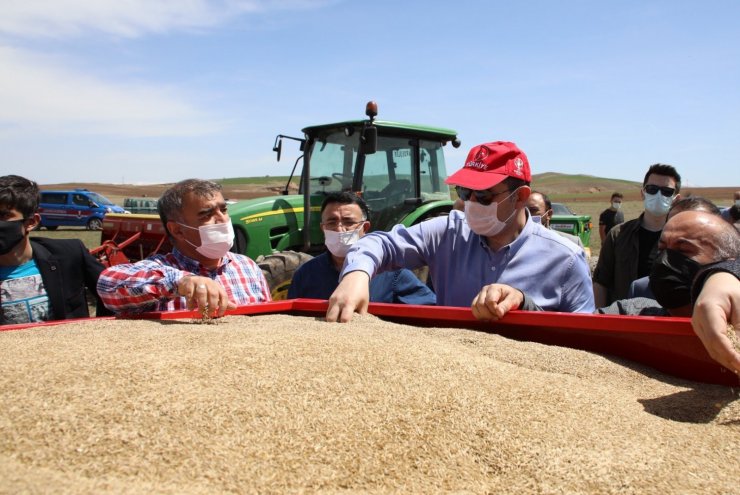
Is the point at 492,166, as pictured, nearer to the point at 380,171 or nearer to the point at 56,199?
the point at 380,171

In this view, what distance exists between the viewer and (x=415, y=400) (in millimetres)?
1517

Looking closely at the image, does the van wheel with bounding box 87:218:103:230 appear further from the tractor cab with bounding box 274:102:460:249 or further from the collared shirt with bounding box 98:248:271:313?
the collared shirt with bounding box 98:248:271:313

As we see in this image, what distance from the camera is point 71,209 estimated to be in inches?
933

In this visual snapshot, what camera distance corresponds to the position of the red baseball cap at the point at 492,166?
2.67 meters

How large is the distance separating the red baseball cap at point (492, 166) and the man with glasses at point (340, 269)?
28.2 inches

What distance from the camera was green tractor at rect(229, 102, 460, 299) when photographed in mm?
6863

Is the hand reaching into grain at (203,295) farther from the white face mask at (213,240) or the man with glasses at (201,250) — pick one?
the white face mask at (213,240)

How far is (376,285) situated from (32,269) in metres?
1.59

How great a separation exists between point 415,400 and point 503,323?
32.4 inches

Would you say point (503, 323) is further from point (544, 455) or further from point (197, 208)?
point (197, 208)

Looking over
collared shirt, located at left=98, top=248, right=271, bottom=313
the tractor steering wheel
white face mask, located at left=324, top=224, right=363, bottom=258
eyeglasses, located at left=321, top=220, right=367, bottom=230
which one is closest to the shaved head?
collared shirt, located at left=98, top=248, right=271, bottom=313

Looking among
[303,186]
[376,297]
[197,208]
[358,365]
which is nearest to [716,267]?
[358,365]

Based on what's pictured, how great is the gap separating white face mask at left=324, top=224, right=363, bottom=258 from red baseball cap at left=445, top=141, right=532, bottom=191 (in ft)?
3.93

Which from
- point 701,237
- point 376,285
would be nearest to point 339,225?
point 376,285
